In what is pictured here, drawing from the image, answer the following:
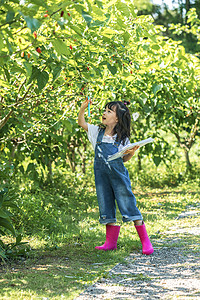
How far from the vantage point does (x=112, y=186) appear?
11.3ft

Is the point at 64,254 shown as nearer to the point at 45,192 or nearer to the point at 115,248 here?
the point at 115,248

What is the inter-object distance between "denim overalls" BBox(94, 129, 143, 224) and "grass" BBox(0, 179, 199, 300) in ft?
1.07

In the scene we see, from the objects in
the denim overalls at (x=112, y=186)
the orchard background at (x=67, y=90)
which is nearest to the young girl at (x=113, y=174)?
the denim overalls at (x=112, y=186)

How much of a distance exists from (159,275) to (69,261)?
2.47ft

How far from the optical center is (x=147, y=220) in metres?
4.86

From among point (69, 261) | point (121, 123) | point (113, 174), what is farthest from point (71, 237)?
point (121, 123)

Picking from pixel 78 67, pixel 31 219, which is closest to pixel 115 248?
pixel 31 219

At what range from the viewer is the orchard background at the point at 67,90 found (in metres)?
2.47

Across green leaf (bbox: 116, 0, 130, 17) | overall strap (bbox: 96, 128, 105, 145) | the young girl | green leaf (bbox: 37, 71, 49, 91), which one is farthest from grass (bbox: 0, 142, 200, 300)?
green leaf (bbox: 116, 0, 130, 17)

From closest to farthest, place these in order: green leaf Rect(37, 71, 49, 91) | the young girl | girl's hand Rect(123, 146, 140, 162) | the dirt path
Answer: the dirt path
green leaf Rect(37, 71, 49, 91)
girl's hand Rect(123, 146, 140, 162)
the young girl

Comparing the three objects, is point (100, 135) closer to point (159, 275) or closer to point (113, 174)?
point (113, 174)

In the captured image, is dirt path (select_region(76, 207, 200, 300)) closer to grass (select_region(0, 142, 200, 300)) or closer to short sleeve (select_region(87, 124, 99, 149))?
grass (select_region(0, 142, 200, 300))

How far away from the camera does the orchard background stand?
247 cm

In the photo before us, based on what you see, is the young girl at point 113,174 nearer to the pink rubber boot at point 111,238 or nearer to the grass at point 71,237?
A: the pink rubber boot at point 111,238
